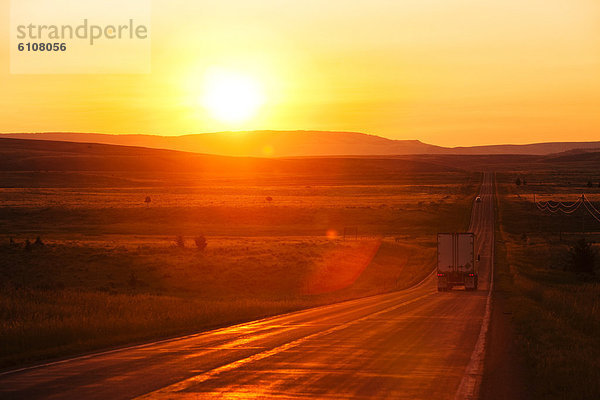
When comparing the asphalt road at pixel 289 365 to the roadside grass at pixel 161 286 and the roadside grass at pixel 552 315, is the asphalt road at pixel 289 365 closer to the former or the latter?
the roadside grass at pixel 552 315

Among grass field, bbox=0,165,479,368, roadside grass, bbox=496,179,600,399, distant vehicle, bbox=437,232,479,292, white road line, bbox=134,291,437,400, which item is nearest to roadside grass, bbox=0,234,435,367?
grass field, bbox=0,165,479,368

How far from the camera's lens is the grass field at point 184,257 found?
25094mm

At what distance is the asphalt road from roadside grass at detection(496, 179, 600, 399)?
4.97 ft

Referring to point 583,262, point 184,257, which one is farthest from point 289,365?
point 583,262

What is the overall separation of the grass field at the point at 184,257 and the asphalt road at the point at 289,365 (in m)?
2.32

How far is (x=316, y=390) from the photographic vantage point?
13.7 m

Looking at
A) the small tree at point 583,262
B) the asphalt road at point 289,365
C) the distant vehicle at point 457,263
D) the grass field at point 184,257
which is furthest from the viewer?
the small tree at point 583,262

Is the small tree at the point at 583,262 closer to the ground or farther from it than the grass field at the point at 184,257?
closer to the ground

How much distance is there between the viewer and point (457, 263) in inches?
1812

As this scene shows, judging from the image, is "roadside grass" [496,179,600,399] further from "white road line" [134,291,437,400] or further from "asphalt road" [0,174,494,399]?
"white road line" [134,291,437,400]

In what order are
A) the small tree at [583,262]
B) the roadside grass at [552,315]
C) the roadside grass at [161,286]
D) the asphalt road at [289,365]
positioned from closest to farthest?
the asphalt road at [289,365]
the roadside grass at [552,315]
the roadside grass at [161,286]
the small tree at [583,262]

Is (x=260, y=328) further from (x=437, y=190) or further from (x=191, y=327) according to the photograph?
(x=437, y=190)

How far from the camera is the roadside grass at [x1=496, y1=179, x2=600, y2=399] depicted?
14914 mm

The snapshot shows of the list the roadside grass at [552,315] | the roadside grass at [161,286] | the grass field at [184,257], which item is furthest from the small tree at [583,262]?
the grass field at [184,257]
